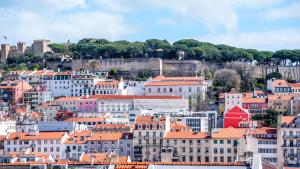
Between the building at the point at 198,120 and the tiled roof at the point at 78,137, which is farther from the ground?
the building at the point at 198,120

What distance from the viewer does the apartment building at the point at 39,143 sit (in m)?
46.9

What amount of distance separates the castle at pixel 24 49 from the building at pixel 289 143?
4703 centimetres

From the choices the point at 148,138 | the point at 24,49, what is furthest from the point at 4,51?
the point at 148,138

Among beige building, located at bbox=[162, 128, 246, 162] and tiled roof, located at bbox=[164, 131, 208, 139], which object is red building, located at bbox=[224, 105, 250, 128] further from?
tiled roof, located at bbox=[164, 131, 208, 139]

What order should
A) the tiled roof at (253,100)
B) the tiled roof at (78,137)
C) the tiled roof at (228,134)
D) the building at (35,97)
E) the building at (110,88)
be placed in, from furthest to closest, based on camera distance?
the building at (110,88) < the building at (35,97) < the tiled roof at (253,100) < the tiled roof at (78,137) < the tiled roof at (228,134)

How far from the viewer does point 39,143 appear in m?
47.4

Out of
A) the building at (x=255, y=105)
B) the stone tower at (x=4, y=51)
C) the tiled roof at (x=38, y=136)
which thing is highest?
the stone tower at (x=4, y=51)

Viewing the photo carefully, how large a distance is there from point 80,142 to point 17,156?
7326 mm

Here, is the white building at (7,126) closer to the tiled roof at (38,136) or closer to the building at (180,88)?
the tiled roof at (38,136)

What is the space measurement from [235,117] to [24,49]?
132 ft

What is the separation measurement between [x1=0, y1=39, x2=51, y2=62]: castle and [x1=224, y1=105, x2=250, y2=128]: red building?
3648 cm

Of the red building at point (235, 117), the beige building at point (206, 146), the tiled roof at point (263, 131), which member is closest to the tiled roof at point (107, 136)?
the beige building at point (206, 146)

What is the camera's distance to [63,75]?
2753 inches

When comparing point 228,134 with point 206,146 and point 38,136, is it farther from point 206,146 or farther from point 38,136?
point 38,136
